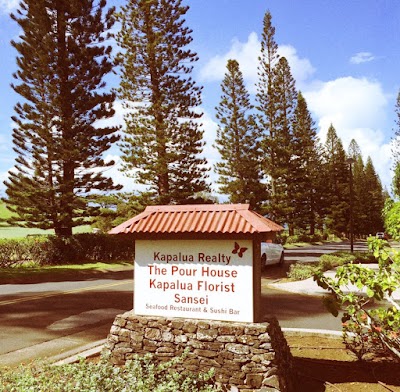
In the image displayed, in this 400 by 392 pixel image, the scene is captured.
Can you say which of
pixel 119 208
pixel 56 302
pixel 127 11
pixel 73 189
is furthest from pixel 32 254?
pixel 127 11

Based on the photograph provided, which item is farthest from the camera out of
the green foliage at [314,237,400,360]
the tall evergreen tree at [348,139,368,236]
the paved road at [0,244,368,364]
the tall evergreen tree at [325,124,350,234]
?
the tall evergreen tree at [348,139,368,236]

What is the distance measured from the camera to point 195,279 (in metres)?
5.58

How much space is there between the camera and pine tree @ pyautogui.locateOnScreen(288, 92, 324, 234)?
45.9m

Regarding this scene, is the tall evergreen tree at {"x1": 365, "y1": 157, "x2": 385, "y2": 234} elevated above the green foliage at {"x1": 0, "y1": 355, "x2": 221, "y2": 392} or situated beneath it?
elevated above

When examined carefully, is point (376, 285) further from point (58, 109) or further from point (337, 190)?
point (337, 190)

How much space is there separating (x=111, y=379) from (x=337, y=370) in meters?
3.40

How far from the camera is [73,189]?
24.2 m

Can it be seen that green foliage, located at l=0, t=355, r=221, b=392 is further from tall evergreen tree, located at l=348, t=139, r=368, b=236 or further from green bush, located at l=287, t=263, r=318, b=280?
tall evergreen tree, located at l=348, t=139, r=368, b=236

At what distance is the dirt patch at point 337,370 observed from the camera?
536 centimetres

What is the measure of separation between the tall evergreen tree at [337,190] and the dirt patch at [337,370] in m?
54.0

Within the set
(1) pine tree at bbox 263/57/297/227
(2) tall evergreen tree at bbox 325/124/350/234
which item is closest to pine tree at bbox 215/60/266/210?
(1) pine tree at bbox 263/57/297/227

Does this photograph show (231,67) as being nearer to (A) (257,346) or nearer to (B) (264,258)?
(B) (264,258)

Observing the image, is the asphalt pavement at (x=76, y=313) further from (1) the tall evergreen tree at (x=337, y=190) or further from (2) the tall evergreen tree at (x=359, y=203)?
(2) the tall evergreen tree at (x=359, y=203)

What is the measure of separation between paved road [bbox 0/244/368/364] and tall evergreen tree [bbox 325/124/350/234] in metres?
48.4
